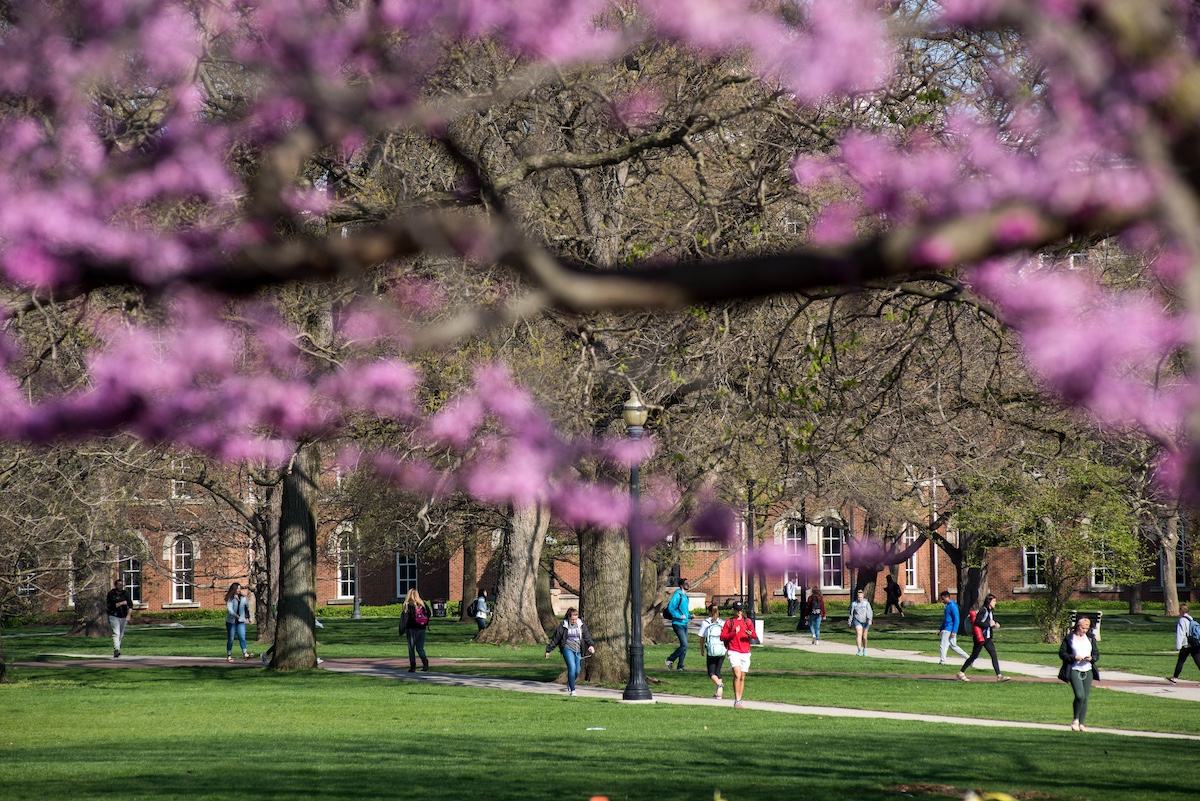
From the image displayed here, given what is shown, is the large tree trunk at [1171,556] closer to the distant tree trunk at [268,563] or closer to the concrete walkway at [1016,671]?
the concrete walkway at [1016,671]

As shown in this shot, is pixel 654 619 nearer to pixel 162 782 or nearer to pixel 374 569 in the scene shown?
pixel 162 782

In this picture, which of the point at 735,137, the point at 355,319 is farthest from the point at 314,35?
the point at 735,137

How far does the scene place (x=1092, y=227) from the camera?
10.2ft

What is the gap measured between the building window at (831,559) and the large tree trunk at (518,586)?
26698 millimetres

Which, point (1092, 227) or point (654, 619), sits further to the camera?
point (654, 619)

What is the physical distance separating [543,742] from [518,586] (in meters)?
22.3

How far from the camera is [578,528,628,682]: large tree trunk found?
77.5 feet

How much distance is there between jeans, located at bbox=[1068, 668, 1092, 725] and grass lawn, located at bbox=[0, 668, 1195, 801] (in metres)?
0.42

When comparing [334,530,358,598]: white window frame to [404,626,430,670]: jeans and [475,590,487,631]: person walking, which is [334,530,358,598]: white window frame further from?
[404,626,430,670]: jeans

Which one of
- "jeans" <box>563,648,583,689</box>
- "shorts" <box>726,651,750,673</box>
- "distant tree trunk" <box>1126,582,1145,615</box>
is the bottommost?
"distant tree trunk" <box>1126,582,1145,615</box>

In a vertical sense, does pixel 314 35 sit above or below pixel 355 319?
above

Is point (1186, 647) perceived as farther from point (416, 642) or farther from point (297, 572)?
point (297, 572)

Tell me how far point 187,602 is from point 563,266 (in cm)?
6366

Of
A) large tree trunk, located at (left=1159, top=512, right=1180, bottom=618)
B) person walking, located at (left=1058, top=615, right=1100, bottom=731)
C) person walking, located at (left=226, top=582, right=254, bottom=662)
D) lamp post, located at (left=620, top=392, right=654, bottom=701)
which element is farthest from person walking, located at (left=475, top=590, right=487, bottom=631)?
person walking, located at (left=1058, top=615, right=1100, bottom=731)
